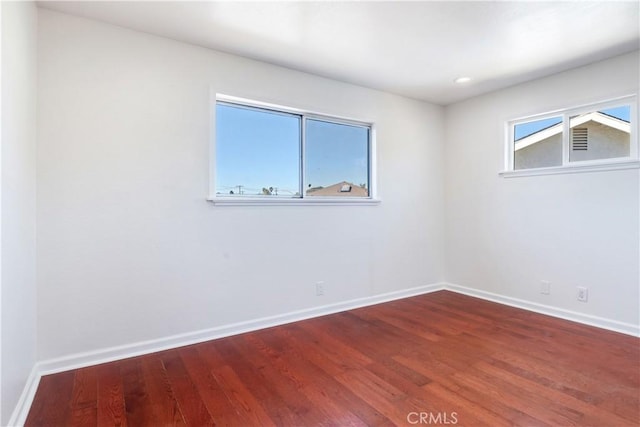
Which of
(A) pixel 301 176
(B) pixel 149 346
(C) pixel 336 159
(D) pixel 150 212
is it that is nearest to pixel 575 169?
(C) pixel 336 159

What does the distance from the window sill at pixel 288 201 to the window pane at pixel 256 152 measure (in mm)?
113

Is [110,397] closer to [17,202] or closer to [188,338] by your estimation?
[188,338]

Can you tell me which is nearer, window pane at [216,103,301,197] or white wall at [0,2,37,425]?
white wall at [0,2,37,425]

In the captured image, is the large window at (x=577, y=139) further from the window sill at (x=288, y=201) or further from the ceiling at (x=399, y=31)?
the window sill at (x=288, y=201)

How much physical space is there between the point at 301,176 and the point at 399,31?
1497 mm

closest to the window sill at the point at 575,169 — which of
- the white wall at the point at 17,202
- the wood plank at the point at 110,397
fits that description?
the wood plank at the point at 110,397

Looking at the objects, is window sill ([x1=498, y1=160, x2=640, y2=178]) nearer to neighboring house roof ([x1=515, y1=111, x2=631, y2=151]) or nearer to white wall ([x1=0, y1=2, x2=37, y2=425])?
neighboring house roof ([x1=515, y1=111, x2=631, y2=151])

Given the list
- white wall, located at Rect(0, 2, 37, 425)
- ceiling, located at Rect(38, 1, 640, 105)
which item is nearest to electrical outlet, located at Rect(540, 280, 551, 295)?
ceiling, located at Rect(38, 1, 640, 105)

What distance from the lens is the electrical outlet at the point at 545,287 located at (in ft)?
11.1

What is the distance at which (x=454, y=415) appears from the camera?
5.71 feet

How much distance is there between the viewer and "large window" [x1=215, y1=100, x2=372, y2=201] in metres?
2.94

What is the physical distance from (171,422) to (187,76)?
2.34m

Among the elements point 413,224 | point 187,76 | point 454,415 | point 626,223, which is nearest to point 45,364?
point 187,76

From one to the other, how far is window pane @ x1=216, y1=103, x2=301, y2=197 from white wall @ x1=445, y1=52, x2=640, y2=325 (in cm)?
218
